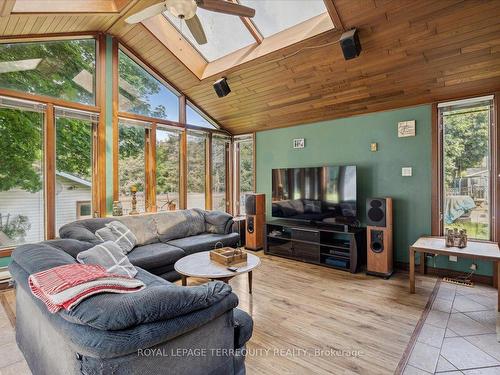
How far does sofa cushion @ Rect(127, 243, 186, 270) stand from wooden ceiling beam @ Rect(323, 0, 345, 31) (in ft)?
10.4

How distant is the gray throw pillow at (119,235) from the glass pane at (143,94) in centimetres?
188

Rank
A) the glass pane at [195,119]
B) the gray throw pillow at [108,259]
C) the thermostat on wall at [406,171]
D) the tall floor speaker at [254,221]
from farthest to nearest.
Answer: the glass pane at [195,119], the tall floor speaker at [254,221], the thermostat on wall at [406,171], the gray throw pillow at [108,259]

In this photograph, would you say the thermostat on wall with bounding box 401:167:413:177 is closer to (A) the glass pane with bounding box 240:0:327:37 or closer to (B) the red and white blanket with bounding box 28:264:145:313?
(A) the glass pane with bounding box 240:0:327:37

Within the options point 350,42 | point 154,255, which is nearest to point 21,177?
point 154,255

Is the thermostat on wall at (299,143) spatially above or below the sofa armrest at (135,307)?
above

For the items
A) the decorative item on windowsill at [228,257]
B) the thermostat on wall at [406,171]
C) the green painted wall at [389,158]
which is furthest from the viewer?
the thermostat on wall at [406,171]

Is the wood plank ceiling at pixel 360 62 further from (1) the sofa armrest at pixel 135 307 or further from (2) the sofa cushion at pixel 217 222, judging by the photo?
(1) the sofa armrest at pixel 135 307

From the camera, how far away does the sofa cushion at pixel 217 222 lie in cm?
431

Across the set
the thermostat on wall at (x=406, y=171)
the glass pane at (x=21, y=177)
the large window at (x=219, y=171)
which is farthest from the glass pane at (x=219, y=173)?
the thermostat on wall at (x=406, y=171)

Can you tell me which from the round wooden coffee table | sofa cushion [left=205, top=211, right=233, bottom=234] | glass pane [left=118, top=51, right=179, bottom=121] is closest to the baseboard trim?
the round wooden coffee table

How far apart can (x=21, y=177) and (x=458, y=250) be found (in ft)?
17.0

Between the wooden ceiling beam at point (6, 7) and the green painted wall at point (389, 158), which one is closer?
the wooden ceiling beam at point (6, 7)

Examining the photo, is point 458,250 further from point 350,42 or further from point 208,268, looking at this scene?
point 208,268

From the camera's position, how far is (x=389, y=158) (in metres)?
3.92
